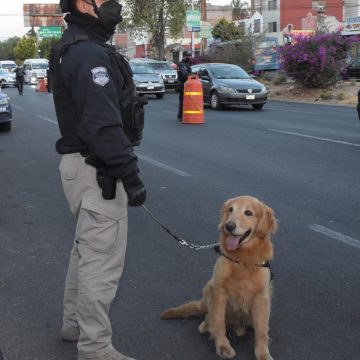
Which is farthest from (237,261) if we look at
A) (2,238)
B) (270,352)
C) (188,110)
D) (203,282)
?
(188,110)

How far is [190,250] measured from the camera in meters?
5.34

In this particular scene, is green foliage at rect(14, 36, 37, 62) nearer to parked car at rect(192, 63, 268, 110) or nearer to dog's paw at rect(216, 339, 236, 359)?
parked car at rect(192, 63, 268, 110)

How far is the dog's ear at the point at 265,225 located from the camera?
10.9 ft

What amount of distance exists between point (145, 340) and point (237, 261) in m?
0.81

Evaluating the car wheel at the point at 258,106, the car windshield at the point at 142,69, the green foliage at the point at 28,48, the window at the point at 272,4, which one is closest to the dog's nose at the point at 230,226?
the car wheel at the point at 258,106

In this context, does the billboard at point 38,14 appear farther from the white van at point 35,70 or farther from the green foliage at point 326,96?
the green foliage at point 326,96

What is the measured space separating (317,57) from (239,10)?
7104 centimetres

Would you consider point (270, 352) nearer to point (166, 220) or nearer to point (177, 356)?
point (177, 356)

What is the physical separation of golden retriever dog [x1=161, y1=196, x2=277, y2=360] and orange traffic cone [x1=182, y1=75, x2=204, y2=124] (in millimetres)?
12110

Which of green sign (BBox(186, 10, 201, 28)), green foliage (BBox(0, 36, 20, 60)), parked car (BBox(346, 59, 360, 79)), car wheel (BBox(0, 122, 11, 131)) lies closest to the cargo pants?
car wheel (BBox(0, 122, 11, 131))

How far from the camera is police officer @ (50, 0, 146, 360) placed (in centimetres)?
278

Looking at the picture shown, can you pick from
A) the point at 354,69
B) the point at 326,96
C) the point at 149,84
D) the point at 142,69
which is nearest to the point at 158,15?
the point at 354,69

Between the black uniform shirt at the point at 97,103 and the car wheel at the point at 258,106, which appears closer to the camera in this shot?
the black uniform shirt at the point at 97,103

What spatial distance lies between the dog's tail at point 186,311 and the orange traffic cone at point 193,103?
38.5 feet
